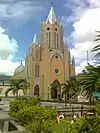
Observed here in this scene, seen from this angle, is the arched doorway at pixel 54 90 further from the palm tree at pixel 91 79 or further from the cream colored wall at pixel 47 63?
the palm tree at pixel 91 79

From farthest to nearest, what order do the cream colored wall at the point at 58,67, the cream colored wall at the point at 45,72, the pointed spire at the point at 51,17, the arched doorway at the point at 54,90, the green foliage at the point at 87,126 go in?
the pointed spire at the point at 51,17 < the cream colored wall at the point at 58,67 < the cream colored wall at the point at 45,72 < the arched doorway at the point at 54,90 < the green foliage at the point at 87,126

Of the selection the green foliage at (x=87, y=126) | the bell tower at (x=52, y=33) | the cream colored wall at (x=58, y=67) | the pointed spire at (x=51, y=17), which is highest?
the pointed spire at (x=51, y=17)

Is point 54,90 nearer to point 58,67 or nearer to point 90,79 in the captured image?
point 58,67

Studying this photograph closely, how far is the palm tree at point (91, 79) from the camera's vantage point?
6.23 meters

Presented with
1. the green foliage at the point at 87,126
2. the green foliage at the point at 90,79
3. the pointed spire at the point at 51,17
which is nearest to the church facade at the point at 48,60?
the pointed spire at the point at 51,17

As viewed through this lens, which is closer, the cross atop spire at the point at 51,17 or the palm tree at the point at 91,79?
the palm tree at the point at 91,79

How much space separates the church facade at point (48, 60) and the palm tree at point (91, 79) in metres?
80.6

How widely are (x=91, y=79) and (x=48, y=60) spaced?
84.0m

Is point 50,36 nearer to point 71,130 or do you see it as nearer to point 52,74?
point 52,74

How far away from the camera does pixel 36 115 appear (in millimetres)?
14594

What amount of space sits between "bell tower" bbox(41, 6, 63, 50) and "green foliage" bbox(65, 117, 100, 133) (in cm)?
8516

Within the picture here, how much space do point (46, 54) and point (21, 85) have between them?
1671 centimetres

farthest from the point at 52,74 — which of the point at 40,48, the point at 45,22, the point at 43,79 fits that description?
the point at 45,22

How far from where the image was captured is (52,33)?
94.9 metres
